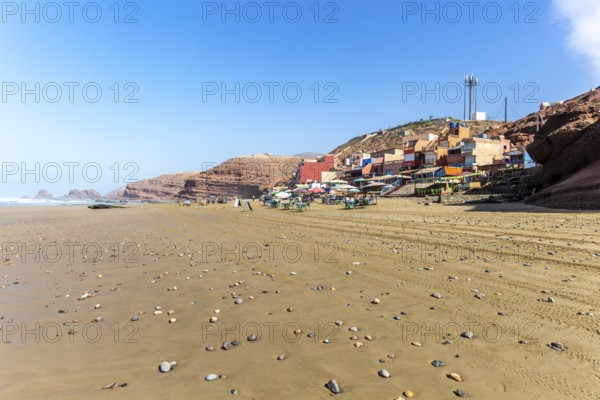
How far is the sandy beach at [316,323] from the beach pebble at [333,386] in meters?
0.04

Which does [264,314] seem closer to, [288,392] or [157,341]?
[157,341]

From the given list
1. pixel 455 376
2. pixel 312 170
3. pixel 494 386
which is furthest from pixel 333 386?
pixel 312 170

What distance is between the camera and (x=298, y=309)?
5254 mm

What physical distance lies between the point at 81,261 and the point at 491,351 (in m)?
10.9

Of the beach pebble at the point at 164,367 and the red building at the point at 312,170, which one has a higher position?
the red building at the point at 312,170

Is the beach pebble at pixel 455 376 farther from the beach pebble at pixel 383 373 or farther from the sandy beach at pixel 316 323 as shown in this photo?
the beach pebble at pixel 383 373

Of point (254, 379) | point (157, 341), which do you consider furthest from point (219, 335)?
point (254, 379)

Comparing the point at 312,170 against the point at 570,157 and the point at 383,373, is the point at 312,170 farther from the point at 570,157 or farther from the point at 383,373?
the point at 383,373

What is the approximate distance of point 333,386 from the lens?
3.08 m

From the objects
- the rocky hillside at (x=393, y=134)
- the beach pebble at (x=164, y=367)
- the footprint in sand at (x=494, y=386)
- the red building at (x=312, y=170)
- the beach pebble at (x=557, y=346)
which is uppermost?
the rocky hillside at (x=393, y=134)

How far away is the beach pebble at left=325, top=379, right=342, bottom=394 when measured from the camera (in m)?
3.04

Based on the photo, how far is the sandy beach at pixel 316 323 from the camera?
3197 mm

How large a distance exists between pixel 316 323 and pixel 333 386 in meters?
1.59

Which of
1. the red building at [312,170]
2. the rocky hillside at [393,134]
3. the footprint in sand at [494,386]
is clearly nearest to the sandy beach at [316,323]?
the footprint in sand at [494,386]
